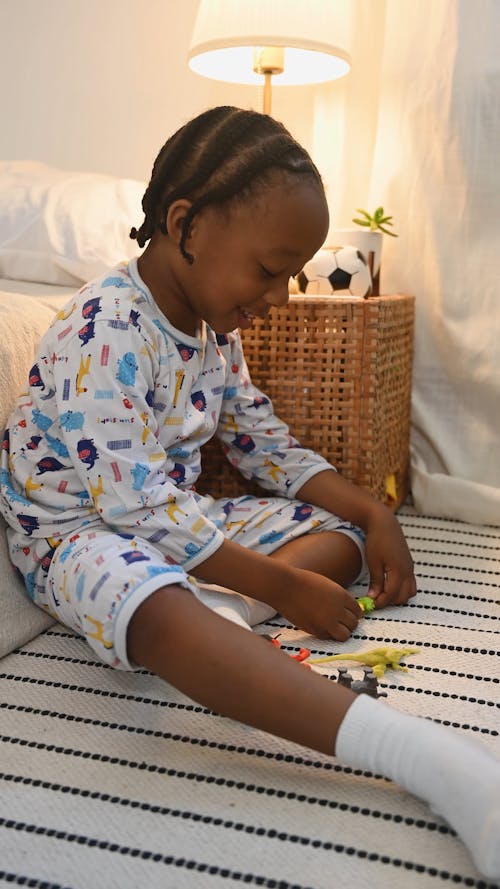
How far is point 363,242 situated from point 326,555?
1.70ft

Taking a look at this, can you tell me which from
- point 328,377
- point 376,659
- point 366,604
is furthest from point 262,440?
point 376,659

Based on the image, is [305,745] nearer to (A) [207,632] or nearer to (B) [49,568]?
(A) [207,632]

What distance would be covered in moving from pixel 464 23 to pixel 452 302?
1.45ft

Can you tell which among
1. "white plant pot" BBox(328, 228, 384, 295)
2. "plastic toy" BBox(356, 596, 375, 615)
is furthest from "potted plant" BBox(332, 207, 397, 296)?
"plastic toy" BBox(356, 596, 375, 615)

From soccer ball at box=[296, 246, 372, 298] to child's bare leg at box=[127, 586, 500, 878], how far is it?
2.12 ft

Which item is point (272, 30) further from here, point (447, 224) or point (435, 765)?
point (435, 765)

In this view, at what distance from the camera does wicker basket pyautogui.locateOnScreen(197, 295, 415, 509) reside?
120 cm

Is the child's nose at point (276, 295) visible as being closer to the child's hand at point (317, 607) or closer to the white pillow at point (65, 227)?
the child's hand at point (317, 607)

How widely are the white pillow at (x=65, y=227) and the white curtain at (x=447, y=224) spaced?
1.53ft

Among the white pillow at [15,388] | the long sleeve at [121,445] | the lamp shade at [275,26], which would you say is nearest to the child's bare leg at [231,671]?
the long sleeve at [121,445]

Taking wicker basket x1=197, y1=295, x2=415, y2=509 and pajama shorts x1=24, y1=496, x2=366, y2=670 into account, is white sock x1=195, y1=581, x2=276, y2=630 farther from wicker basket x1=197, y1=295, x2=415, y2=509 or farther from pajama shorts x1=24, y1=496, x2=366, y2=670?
wicker basket x1=197, y1=295, x2=415, y2=509

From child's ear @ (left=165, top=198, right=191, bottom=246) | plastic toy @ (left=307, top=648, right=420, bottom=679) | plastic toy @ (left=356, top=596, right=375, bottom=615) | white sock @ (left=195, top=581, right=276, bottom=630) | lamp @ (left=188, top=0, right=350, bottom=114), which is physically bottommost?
plastic toy @ (left=307, top=648, right=420, bottom=679)

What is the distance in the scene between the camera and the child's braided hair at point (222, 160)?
870 millimetres

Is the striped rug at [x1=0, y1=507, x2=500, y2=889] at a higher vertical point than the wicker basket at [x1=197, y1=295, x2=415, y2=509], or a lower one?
lower
